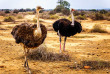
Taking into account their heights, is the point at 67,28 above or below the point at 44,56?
above

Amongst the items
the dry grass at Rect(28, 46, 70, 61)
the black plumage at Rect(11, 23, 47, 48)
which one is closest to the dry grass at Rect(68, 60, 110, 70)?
the dry grass at Rect(28, 46, 70, 61)

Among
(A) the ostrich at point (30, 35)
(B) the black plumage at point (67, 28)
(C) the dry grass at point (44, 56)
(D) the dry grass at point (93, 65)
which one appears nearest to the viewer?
(A) the ostrich at point (30, 35)

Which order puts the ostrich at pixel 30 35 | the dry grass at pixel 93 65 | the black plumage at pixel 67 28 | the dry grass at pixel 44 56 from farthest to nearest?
the black plumage at pixel 67 28 → the dry grass at pixel 44 56 → the dry grass at pixel 93 65 → the ostrich at pixel 30 35

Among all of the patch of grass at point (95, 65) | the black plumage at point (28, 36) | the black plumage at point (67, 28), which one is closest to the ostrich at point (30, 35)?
the black plumage at point (28, 36)

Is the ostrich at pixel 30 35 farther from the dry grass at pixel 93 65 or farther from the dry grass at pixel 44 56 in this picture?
the dry grass at pixel 93 65

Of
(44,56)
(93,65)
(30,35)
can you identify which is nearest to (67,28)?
(44,56)

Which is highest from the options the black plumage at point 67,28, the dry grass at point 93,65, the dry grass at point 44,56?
the black plumage at point 67,28

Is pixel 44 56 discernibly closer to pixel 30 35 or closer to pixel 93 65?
pixel 30 35

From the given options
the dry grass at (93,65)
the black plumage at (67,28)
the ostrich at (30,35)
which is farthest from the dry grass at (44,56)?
the black plumage at (67,28)

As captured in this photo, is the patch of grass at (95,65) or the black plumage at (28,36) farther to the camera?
the patch of grass at (95,65)

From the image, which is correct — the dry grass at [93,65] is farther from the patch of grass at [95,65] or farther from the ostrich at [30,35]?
the ostrich at [30,35]

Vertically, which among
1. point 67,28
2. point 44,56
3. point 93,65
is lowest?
point 93,65

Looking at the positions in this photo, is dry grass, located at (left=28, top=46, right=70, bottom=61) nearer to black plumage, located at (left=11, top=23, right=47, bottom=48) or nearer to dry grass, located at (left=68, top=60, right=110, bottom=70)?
dry grass, located at (left=68, top=60, right=110, bottom=70)

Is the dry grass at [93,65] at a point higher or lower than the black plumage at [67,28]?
lower
